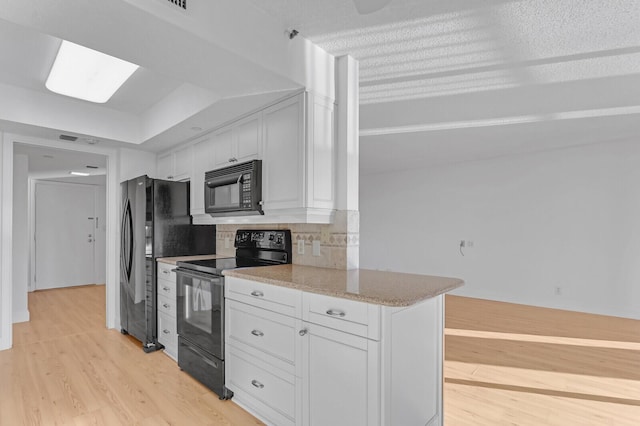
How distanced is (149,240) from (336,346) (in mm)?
2502

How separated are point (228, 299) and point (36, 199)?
6.06 m

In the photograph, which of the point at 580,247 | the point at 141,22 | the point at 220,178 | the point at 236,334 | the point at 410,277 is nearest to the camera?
→ the point at 141,22

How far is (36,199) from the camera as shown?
6316 millimetres

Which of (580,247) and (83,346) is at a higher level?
(580,247)

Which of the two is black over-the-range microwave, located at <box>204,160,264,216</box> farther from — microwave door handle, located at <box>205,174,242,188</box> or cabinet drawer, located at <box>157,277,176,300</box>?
cabinet drawer, located at <box>157,277,176,300</box>

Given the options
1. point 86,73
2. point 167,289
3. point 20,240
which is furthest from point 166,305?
point 20,240

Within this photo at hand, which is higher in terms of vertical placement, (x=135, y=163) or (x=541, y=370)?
(x=135, y=163)

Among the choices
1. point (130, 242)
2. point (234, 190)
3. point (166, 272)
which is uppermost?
point (234, 190)

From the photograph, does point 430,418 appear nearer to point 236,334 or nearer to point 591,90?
point 236,334

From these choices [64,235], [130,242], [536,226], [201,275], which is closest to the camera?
[201,275]

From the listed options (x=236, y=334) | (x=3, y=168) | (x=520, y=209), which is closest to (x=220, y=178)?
(x=236, y=334)

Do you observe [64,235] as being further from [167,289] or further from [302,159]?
[302,159]

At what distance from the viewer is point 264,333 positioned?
2104 millimetres

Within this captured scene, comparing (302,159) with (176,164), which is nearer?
(302,159)
